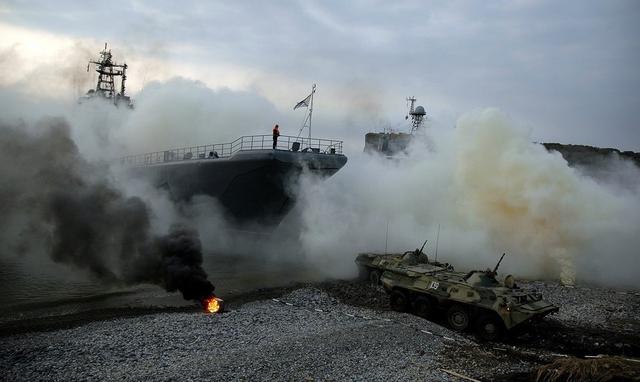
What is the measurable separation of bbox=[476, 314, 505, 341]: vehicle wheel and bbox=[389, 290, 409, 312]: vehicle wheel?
260 cm

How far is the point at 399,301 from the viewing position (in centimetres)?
1559

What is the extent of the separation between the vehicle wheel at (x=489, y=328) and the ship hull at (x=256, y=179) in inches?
563

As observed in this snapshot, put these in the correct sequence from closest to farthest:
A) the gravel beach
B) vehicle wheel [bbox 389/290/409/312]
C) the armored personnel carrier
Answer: the gravel beach
the armored personnel carrier
vehicle wheel [bbox 389/290/409/312]

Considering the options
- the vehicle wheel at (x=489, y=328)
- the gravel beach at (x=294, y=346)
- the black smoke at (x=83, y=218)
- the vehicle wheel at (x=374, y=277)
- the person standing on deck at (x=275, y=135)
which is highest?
the person standing on deck at (x=275, y=135)

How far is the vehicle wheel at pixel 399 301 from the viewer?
50.7 feet

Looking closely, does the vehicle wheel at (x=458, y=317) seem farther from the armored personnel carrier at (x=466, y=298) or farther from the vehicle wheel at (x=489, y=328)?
the vehicle wheel at (x=489, y=328)

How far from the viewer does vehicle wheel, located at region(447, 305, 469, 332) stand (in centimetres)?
1376

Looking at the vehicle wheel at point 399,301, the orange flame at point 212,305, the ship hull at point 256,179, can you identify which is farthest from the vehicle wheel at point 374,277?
the ship hull at point 256,179

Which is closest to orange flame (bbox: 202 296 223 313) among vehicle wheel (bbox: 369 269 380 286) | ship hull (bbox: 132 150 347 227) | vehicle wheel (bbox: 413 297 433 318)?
vehicle wheel (bbox: 413 297 433 318)

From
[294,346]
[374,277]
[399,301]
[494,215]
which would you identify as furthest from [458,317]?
[494,215]

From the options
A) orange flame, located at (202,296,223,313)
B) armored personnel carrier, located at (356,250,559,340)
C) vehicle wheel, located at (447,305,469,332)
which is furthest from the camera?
orange flame, located at (202,296,223,313)

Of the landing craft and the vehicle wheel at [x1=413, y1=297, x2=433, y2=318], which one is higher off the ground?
the landing craft

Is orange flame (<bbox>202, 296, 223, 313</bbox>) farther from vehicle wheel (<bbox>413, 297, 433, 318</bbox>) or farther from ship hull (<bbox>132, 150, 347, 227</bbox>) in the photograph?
ship hull (<bbox>132, 150, 347, 227</bbox>)

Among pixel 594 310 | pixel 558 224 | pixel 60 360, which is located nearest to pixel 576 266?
pixel 558 224
